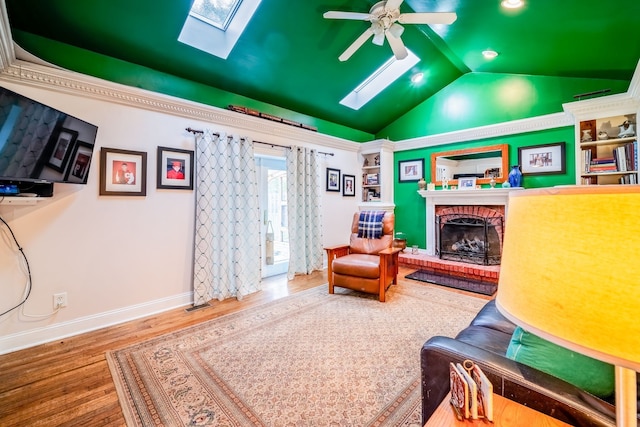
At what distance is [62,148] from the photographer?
2223mm

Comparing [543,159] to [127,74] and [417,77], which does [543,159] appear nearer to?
[417,77]

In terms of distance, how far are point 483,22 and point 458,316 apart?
10.4 ft

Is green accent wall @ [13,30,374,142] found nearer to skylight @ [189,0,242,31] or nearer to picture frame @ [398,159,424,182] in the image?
skylight @ [189,0,242,31]

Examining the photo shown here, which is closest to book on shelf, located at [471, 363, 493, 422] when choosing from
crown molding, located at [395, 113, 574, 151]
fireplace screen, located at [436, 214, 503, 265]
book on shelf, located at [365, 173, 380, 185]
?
fireplace screen, located at [436, 214, 503, 265]

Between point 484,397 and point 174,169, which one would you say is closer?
point 484,397

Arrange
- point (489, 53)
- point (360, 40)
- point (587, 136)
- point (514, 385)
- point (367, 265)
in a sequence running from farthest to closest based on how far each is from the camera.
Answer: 1. point (489, 53)
2. point (587, 136)
3. point (367, 265)
4. point (360, 40)
5. point (514, 385)

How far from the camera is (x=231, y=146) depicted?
3.51m

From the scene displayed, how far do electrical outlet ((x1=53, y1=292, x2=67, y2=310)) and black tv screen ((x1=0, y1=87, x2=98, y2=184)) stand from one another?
103 cm

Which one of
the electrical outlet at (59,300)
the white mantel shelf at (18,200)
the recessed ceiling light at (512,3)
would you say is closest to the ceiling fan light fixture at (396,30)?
the recessed ceiling light at (512,3)

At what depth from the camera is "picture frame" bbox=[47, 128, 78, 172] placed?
2156mm

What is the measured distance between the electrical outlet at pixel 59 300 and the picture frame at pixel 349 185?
158 inches

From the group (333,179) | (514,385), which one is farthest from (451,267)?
(514,385)

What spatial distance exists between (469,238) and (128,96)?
4998 mm

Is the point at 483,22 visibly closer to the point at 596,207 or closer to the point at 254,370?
the point at 596,207
